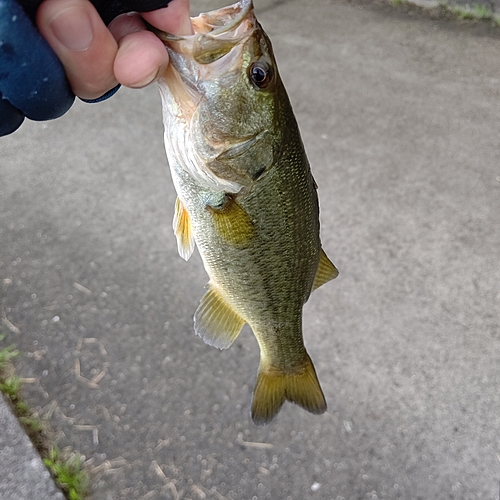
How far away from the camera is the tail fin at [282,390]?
1795 millimetres

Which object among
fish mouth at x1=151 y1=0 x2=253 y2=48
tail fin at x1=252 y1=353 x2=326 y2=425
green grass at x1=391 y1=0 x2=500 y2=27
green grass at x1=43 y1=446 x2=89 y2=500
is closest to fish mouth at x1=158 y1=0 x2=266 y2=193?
fish mouth at x1=151 y1=0 x2=253 y2=48

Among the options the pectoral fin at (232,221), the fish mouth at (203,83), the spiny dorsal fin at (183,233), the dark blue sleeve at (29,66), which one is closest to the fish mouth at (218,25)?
the fish mouth at (203,83)

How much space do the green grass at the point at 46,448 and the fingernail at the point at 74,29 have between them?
186 centimetres

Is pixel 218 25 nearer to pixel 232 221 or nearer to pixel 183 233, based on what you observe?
pixel 232 221

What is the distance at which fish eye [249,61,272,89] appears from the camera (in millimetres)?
1249

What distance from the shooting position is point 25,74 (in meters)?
0.96

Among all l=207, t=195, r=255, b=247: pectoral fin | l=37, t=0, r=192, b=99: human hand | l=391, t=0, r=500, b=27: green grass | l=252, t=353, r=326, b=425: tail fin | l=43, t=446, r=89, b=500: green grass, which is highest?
l=37, t=0, r=192, b=99: human hand

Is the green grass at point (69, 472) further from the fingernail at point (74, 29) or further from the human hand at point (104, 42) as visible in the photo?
the fingernail at point (74, 29)

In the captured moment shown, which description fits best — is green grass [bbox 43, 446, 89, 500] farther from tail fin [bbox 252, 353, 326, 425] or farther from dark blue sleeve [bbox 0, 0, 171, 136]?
dark blue sleeve [bbox 0, 0, 171, 136]

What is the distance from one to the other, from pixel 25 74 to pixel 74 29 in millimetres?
121

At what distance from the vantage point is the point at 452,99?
4551mm

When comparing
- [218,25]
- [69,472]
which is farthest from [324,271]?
[69,472]

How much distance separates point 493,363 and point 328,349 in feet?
2.81

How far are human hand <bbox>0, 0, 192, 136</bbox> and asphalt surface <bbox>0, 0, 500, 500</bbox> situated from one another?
1.81 meters
